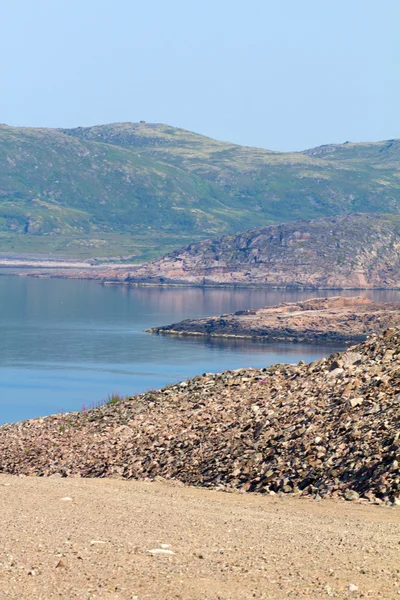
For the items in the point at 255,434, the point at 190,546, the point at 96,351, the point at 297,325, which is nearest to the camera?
the point at 190,546

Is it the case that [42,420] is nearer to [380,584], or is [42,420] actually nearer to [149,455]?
[149,455]

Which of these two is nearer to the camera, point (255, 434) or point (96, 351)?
point (255, 434)

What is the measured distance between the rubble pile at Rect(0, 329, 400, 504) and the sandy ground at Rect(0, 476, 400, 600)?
4.09 ft

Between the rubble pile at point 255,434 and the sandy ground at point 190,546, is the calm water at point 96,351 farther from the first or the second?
the sandy ground at point 190,546

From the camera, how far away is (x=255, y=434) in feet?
75.7

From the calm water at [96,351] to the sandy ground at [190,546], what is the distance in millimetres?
42817

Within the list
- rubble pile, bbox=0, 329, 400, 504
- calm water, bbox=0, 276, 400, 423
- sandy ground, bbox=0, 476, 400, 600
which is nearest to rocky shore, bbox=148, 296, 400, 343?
calm water, bbox=0, 276, 400, 423

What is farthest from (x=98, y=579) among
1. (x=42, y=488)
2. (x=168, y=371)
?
(x=168, y=371)

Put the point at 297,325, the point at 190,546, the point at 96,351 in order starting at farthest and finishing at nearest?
the point at 297,325 → the point at 96,351 → the point at 190,546

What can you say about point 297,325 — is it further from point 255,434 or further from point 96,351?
point 255,434

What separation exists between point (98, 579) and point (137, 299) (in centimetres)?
17445

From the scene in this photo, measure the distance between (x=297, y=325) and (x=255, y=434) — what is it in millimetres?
108713

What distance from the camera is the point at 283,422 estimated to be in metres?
23.3

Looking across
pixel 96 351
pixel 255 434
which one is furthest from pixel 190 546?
pixel 96 351
